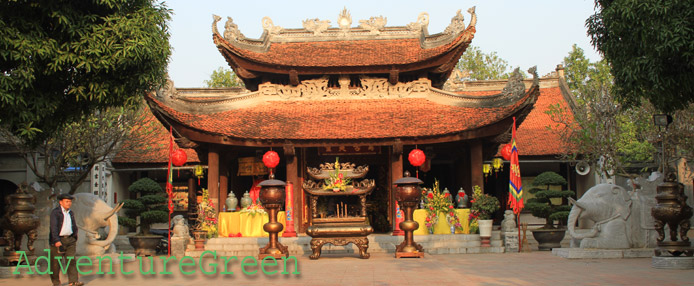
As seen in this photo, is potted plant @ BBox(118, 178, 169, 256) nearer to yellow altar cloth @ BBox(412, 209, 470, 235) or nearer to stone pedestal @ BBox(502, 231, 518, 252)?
yellow altar cloth @ BBox(412, 209, 470, 235)

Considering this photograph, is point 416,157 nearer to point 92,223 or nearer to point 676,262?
point 676,262

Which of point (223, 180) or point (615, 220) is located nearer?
point (615, 220)

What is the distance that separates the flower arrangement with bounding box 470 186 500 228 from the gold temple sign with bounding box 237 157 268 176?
20.5ft

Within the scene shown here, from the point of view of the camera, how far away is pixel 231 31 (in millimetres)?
19750

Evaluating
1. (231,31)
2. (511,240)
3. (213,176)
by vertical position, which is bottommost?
(511,240)

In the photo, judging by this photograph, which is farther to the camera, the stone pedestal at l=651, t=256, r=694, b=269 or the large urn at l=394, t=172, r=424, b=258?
the large urn at l=394, t=172, r=424, b=258

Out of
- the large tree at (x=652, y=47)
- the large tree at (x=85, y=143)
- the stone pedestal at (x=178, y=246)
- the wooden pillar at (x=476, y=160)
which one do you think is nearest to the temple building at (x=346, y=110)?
the wooden pillar at (x=476, y=160)

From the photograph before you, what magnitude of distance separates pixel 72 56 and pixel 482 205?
10.6m

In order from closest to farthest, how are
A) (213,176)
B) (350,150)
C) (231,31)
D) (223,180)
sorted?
1. (213,176)
2. (223,180)
3. (350,150)
4. (231,31)

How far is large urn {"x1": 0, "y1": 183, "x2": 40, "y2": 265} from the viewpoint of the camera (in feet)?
36.4

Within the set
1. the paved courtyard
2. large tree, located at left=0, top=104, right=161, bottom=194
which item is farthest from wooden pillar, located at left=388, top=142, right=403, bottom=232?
large tree, located at left=0, top=104, right=161, bottom=194

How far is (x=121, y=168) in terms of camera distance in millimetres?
22469

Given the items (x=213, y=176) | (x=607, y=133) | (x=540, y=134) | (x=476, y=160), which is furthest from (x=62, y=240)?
(x=540, y=134)

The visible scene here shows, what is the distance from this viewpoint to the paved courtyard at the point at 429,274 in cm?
941
